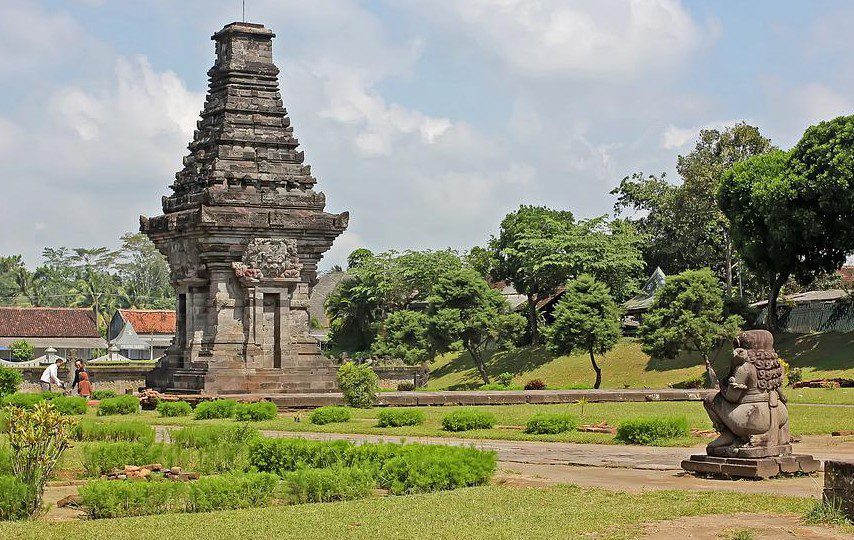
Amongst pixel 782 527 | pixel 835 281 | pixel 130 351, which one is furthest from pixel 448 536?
pixel 130 351

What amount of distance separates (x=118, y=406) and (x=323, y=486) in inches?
671

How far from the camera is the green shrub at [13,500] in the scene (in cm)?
1291

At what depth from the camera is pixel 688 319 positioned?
45406 millimetres

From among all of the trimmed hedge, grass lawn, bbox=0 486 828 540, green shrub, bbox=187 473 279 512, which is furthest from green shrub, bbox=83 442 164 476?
grass lawn, bbox=0 486 828 540

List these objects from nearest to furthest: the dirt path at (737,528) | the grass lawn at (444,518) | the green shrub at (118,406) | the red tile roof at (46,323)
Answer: the dirt path at (737,528) → the grass lawn at (444,518) → the green shrub at (118,406) → the red tile roof at (46,323)

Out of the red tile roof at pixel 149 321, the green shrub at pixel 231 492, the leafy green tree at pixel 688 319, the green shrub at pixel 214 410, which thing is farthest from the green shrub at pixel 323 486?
the red tile roof at pixel 149 321

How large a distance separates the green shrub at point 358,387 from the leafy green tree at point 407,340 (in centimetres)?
2252

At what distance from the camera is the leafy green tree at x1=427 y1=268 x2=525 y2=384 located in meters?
53.0

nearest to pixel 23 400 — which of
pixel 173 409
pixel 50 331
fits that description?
pixel 173 409

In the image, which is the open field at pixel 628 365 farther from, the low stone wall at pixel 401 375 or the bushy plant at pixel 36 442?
the bushy plant at pixel 36 442

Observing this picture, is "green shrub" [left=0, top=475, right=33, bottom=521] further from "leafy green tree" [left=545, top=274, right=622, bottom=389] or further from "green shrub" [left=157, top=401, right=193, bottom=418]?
"leafy green tree" [left=545, top=274, right=622, bottom=389]

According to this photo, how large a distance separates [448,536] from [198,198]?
25410 millimetres

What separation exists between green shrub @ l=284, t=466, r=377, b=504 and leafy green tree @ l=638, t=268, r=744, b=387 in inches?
1290

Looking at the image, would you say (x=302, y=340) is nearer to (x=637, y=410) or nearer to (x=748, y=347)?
(x=637, y=410)
